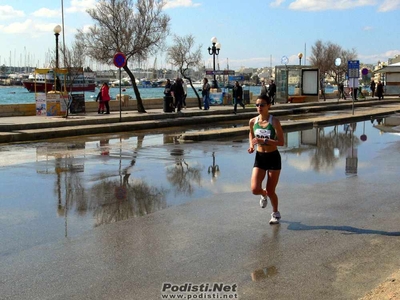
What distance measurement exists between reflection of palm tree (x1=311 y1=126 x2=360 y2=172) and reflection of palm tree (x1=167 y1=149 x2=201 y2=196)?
2759 millimetres

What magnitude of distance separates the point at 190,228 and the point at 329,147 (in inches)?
405

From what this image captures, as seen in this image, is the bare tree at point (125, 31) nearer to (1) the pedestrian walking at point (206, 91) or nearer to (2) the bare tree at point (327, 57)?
(1) the pedestrian walking at point (206, 91)

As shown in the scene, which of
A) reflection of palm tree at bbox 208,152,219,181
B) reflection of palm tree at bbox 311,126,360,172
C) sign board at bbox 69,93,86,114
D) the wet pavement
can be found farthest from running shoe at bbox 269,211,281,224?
sign board at bbox 69,93,86,114

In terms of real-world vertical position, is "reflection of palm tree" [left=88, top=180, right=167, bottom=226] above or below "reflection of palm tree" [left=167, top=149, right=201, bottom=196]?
below

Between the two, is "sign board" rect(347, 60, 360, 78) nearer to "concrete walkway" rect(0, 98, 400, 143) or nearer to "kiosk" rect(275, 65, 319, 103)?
"concrete walkway" rect(0, 98, 400, 143)

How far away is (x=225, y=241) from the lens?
700 cm

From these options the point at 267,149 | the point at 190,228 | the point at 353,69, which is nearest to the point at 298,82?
the point at 353,69

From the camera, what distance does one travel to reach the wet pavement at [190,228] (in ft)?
18.4

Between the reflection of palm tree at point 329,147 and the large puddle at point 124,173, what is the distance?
0.08 ft

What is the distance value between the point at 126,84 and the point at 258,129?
146746 mm

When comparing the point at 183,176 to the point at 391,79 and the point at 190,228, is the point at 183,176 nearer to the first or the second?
the point at 190,228

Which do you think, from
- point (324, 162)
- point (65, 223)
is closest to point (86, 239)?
point (65, 223)

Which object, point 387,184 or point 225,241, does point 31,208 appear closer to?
point 225,241

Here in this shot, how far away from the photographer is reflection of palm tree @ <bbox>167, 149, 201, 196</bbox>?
10.5 metres
